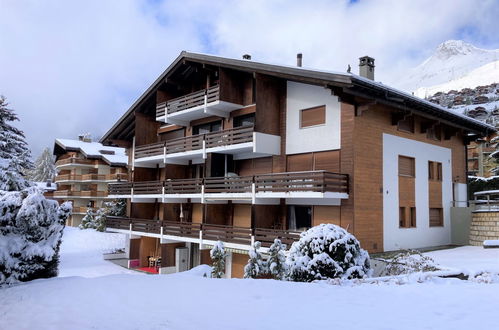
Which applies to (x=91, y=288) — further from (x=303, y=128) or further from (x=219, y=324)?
(x=303, y=128)

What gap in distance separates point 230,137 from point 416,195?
9.86m

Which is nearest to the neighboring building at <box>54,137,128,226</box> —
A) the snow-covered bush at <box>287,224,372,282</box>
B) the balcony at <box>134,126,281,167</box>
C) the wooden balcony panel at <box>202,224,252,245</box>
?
the balcony at <box>134,126,281,167</box>

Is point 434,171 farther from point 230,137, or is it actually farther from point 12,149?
point 12,149

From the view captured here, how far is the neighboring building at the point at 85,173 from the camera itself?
5350cm

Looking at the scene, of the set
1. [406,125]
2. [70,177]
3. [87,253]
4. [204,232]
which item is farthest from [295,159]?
[70,177]

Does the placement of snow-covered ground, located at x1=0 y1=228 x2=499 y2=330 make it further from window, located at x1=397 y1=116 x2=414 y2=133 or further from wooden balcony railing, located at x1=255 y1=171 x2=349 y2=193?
window, located at x1=397 y1=116 x2=414 y2=133

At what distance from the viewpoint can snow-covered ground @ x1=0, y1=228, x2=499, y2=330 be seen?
274 inches

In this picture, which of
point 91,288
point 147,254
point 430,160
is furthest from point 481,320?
point 147,254

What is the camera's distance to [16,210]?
41.4 ft

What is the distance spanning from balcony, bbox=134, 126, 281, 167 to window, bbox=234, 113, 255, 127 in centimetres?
→ 81

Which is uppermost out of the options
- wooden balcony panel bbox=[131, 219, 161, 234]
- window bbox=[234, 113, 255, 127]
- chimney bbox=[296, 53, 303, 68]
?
chimney bbox=[296, 53, 303, 68]

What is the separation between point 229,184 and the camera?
2083cm

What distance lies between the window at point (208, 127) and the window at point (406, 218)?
1089 centimetres

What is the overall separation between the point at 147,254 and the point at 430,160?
19.7 metres
